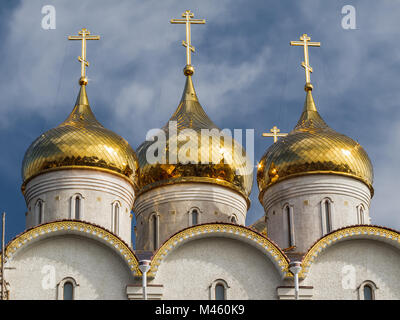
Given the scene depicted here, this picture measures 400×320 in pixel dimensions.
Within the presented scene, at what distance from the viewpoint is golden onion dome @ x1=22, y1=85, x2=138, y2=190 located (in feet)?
73.0

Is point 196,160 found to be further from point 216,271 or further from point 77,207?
point 216,271

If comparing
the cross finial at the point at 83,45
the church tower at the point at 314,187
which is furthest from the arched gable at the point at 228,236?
the cross finial at the point at 83,45

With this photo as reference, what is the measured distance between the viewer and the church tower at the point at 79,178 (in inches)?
875

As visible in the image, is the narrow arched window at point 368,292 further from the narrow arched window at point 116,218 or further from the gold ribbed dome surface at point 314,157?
the narrow arched window at point 116,218

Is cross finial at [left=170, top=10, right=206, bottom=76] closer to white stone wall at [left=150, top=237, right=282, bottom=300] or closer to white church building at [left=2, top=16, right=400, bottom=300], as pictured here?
white church building at [left=2, top=16, right=400, bottom=300]

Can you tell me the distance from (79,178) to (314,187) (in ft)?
16.1

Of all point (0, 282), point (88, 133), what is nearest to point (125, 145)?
point (88, 133)

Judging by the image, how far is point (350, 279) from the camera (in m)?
20.1

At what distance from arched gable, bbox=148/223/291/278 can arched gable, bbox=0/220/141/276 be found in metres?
0.45

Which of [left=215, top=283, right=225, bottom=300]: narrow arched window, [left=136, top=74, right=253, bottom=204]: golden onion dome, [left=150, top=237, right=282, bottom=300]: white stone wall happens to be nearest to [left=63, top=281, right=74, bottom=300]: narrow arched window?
[left=150, top=237, right=282, bottom=300]: white stone wall

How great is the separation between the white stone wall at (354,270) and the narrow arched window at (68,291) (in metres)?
4.11

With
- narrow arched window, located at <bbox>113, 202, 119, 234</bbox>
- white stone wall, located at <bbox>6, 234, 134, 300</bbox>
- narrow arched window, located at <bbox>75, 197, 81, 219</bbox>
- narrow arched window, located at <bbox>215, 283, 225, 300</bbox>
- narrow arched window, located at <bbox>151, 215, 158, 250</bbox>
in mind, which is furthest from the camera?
narrow arched window, located at <bbox>151, 215, 158, 250</bbox>

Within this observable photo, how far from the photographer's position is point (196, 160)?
75.9ft
